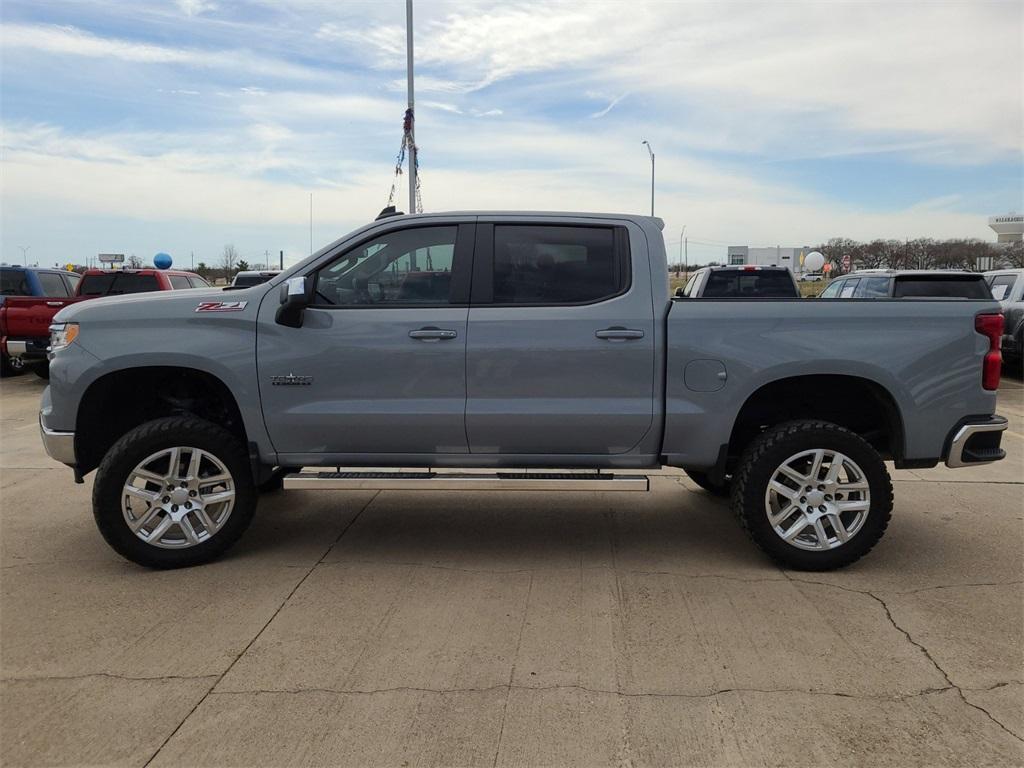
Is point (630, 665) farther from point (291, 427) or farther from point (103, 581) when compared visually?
point (103, 581)

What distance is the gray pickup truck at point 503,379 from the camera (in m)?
4.53

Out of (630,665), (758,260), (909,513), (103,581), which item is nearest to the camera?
(630,665)

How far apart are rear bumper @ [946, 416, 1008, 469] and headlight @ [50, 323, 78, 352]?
5.11 m

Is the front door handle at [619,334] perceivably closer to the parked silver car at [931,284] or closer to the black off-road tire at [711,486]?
the black off-road tire at [711,486]

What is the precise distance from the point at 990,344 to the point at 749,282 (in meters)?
8.76

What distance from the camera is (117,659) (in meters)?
3.54

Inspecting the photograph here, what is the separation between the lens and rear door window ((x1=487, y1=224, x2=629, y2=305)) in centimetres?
470

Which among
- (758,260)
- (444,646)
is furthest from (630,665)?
(758,260)

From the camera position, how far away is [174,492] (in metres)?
4.58

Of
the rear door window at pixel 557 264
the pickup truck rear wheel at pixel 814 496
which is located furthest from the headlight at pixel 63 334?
the pickup truck rear wheel at pixel 814 496

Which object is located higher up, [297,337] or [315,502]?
[297,337]

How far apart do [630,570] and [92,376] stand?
130 inches

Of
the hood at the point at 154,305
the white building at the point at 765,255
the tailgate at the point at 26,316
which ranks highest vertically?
the white building at the point at 765,255

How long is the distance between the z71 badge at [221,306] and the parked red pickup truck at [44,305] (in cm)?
733
